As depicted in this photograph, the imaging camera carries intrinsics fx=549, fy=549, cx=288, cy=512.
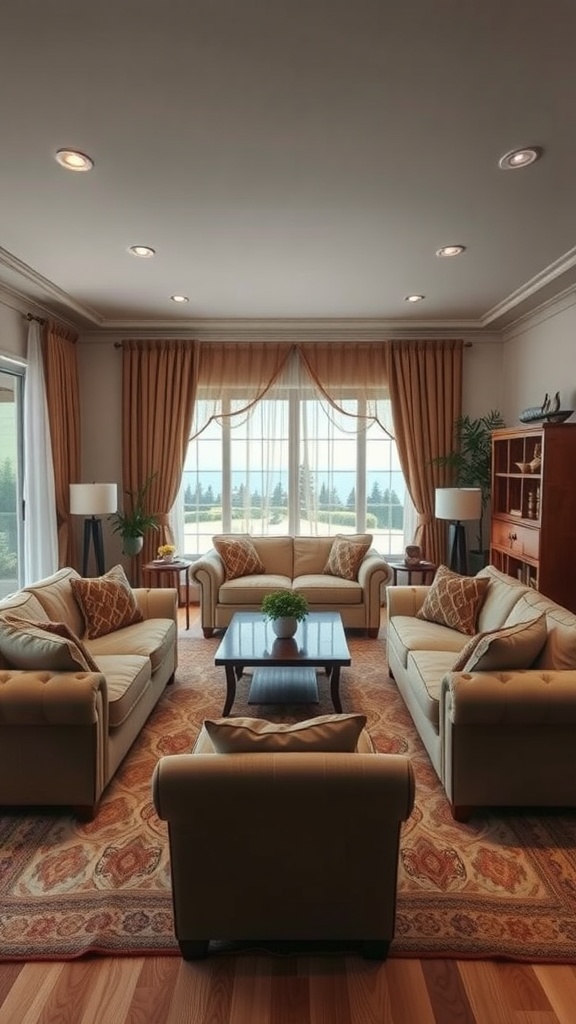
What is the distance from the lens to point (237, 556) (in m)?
5.07

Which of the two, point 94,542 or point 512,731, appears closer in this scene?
point 512,731

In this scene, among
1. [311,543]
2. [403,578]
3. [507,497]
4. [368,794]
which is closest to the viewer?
[368,794]

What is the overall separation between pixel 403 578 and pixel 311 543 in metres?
1.16

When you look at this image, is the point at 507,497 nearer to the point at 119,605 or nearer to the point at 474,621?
the point at 474,621

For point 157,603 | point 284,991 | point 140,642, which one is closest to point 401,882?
point 284,991

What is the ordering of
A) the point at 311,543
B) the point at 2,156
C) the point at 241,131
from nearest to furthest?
the point at 241,131
the point at 2,156
the point at 311,543

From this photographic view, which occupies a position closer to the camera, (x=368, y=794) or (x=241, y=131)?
(x=368, y=794)

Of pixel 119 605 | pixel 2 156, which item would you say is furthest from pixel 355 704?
pixel 2 156

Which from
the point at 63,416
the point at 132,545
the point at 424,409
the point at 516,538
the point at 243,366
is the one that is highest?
the point at 243,366

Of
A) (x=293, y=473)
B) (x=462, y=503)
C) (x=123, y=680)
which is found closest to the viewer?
(x=123, y=680)

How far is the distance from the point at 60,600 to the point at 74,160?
2272mm

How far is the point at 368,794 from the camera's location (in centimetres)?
154

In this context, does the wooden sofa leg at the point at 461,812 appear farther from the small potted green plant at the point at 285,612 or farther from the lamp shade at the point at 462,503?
the lamp shade at the point at 462,503

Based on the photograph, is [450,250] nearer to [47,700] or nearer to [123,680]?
[123,680]
